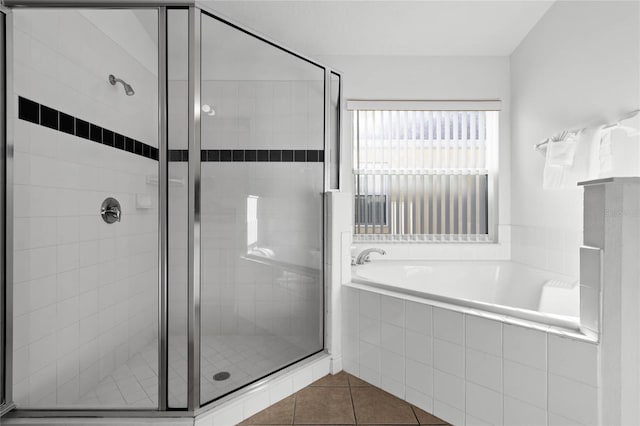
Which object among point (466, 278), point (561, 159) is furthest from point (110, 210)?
point (561, 159)

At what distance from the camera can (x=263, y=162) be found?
1.67 meters

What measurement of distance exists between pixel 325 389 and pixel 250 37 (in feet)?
6.01

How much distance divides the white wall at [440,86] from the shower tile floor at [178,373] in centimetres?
147

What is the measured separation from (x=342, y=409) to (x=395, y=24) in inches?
97.3

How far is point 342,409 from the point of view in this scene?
160 centimetres

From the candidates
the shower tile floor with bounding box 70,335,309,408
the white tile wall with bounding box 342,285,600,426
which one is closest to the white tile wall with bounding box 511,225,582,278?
the white tile wall with bounding box 342,285,600,426

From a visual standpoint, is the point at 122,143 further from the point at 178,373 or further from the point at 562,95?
the point at 562,95

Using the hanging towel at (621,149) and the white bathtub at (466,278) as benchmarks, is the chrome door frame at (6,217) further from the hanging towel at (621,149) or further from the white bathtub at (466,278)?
the hanging towel at (621,149)

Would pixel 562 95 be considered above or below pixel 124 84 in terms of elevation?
above

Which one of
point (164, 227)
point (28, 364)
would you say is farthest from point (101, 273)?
point (164, 227)

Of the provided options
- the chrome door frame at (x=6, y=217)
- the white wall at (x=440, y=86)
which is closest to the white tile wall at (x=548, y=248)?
the white wall at (x=440, y=86)

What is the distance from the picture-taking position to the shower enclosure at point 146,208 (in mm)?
1379

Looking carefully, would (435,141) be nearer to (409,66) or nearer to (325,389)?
(409,66)

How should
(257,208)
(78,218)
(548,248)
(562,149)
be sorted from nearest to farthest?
1. (78,218)
2. (257,208)
3. (562,149)
4. (548,248)
